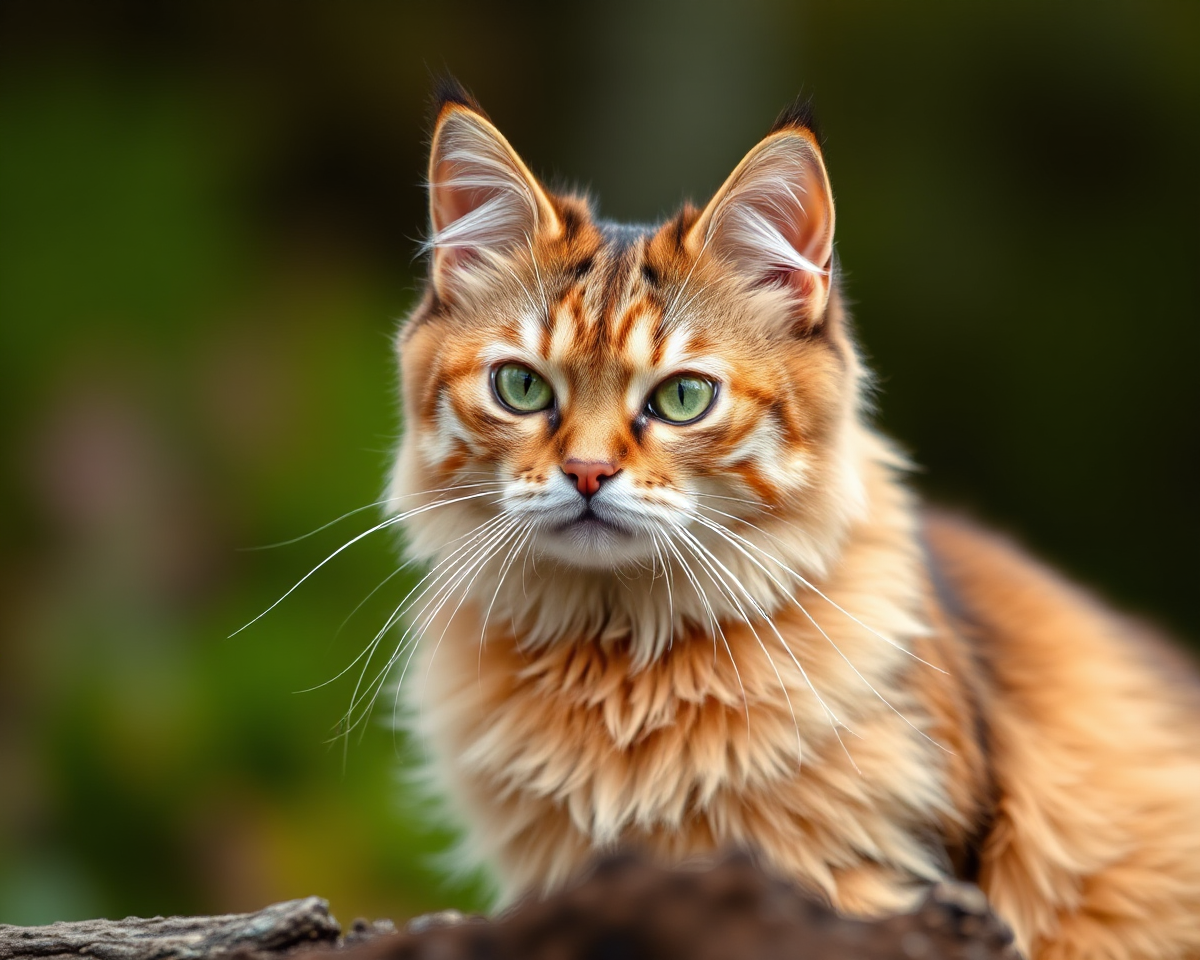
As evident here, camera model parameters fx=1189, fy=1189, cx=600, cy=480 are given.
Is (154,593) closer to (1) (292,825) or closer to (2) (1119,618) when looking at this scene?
(1) (292,825)

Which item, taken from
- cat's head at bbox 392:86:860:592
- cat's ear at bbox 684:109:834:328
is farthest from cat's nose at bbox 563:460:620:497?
cat's ear at bbox 684:109:834:328

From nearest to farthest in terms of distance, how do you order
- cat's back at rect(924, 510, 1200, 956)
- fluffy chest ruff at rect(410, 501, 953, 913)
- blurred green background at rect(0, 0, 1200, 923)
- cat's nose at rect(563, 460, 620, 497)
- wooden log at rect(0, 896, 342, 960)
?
wooden log at rect(0, 896, 342, 960), cat's nose at rect(563, 460, 620, 497), fluffy chest ruff at rect(410, 501, 953, 913), cat's back at rect(924, 510, 1200, 956), blurred green background at rect(0, 0, 1200, 923)

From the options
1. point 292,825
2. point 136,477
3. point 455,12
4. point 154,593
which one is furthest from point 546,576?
point 455,12

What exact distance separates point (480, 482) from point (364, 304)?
10.9ft

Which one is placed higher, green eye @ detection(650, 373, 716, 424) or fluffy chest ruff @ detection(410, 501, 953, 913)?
green eye @ detection(650, 373, 716, 424)

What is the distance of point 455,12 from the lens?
5.59 metres

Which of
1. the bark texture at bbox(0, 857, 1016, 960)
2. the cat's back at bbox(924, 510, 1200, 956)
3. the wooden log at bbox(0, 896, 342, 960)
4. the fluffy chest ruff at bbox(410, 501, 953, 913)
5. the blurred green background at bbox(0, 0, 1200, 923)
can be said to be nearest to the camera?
the bark texture at bbox(0, 857, 1016, 960)

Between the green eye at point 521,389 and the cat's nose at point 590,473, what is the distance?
0.22 meters

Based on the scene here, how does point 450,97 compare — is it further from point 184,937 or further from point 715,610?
point 184,937

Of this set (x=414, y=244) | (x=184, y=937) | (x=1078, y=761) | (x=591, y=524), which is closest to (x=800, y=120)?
(x=591, y=524)

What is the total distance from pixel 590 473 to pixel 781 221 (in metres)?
0.67

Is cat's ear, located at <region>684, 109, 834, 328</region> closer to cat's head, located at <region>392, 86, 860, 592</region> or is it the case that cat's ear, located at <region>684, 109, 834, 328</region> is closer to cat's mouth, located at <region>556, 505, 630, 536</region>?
cat's head, located at <region>392, 86, 860, 592</region>

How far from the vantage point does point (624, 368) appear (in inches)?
83.5

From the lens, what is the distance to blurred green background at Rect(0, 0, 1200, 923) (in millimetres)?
4863
